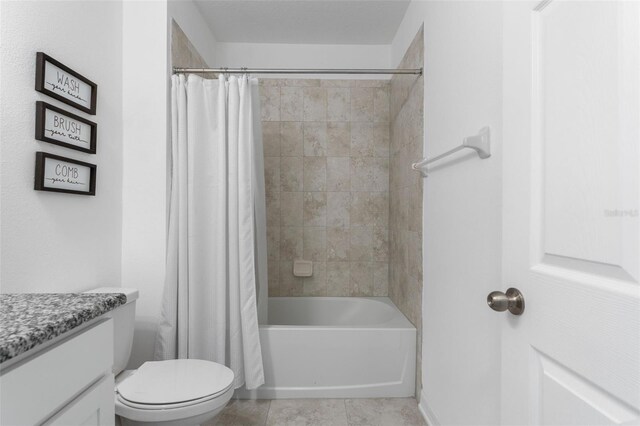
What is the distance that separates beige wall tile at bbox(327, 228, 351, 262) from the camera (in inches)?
119

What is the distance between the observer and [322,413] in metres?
2.00

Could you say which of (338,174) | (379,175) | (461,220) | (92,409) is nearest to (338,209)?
(338,174)

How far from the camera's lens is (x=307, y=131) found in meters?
3.01

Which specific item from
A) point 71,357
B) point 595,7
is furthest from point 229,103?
point 595,7

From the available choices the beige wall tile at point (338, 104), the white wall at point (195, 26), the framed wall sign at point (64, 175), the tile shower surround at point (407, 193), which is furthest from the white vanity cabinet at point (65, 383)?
the beige wall tile at point (338, 104)

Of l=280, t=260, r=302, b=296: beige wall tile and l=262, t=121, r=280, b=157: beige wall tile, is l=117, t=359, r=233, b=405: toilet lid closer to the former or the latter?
l=280, t=260, r=302, b=296: beige wall tile

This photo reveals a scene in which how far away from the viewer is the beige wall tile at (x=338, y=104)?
3008 millimetres

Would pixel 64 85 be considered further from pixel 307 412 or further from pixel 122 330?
pixel 307 412

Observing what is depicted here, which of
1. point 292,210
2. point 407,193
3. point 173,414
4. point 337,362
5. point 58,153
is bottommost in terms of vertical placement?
point 337,362

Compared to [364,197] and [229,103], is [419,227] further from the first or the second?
[229,103]

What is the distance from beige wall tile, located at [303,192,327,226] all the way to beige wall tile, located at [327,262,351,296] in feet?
1.24

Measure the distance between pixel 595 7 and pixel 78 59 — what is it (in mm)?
1901

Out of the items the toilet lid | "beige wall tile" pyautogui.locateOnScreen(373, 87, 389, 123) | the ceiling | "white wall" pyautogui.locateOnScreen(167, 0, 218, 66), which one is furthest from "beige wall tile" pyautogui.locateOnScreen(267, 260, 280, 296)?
the ceiling

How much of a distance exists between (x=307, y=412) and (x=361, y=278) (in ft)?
4.05
